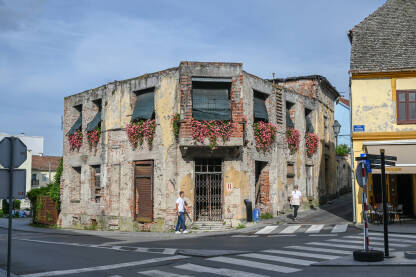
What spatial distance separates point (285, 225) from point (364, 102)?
634 cm

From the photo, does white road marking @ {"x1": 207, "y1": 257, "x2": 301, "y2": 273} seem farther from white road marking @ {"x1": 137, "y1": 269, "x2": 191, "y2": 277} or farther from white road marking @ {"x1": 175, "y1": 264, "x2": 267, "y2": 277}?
white road marking @ {"x1": 137, "y1": 269, "x2": 191, "y2": 277}

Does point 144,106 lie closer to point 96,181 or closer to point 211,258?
point 96,181

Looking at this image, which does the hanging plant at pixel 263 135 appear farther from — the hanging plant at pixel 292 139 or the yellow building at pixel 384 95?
the yellow building at pixel 384 95

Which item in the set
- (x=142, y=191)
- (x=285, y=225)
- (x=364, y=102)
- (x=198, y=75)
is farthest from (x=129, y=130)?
(x=364, y=102)

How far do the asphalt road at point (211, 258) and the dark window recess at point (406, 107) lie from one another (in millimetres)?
5821

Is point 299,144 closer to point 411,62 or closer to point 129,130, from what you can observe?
point 411,62

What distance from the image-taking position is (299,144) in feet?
82.4

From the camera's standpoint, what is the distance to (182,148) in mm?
18984

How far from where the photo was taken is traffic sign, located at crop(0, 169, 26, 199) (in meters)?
8.59

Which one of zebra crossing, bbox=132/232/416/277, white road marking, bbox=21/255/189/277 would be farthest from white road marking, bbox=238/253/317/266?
white road marking, bbox=21/255/189/277

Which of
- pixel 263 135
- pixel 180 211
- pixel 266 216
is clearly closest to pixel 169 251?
pixel 180 211

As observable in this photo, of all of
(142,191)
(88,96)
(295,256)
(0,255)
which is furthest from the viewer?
(88,96)

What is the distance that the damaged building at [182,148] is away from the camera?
19188 millimetres

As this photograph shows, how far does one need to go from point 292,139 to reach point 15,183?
1783 centimetres
